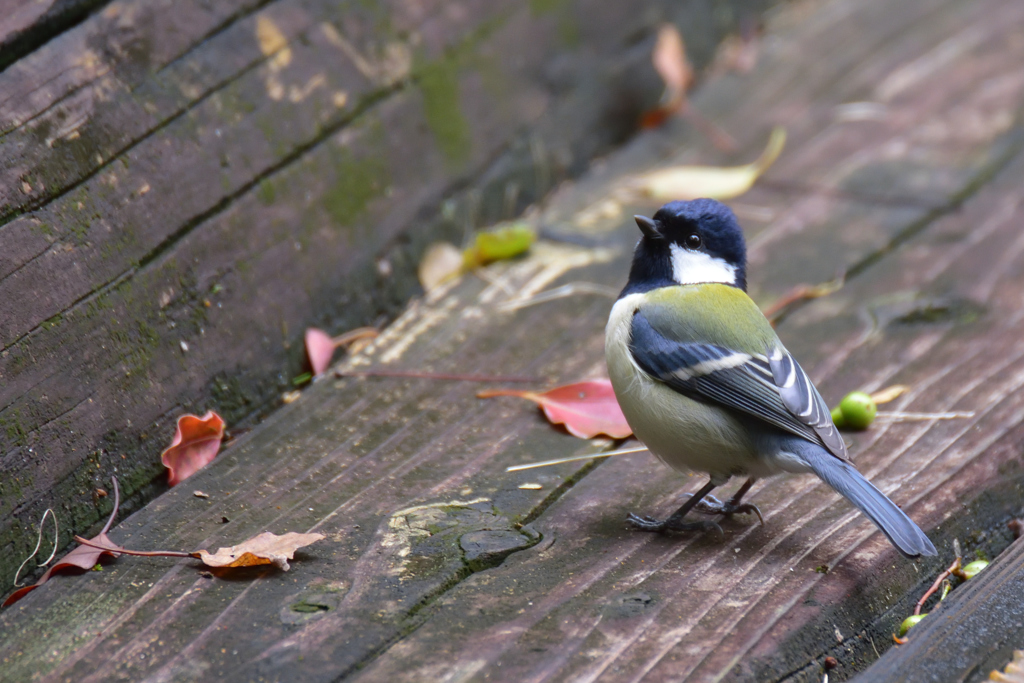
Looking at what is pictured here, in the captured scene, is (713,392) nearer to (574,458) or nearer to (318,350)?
(574,458)

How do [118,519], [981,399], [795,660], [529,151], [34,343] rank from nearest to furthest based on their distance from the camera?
[795,660], [34,343], [118,519], [981,399], [529,151]

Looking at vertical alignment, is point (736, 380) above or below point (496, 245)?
below

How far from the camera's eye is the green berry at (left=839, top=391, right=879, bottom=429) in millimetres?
2459

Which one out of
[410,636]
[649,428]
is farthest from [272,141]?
[410,636]

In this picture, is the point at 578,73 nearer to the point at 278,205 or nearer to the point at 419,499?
the point at 278,205

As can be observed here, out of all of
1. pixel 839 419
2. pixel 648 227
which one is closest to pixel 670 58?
pixel 648 227

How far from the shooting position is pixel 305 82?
276cm

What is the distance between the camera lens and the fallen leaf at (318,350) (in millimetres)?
2779

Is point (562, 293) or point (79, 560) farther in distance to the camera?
point (562, 293)

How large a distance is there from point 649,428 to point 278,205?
1146 millimetres

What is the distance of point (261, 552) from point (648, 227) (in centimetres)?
136

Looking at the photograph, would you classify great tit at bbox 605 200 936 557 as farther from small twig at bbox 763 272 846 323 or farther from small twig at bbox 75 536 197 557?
Answer: small twig at bbox 75 536 197 557

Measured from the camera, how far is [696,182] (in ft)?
11.6

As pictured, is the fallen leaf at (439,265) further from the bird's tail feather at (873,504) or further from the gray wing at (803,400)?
the bird's tail feather at (873,504)
